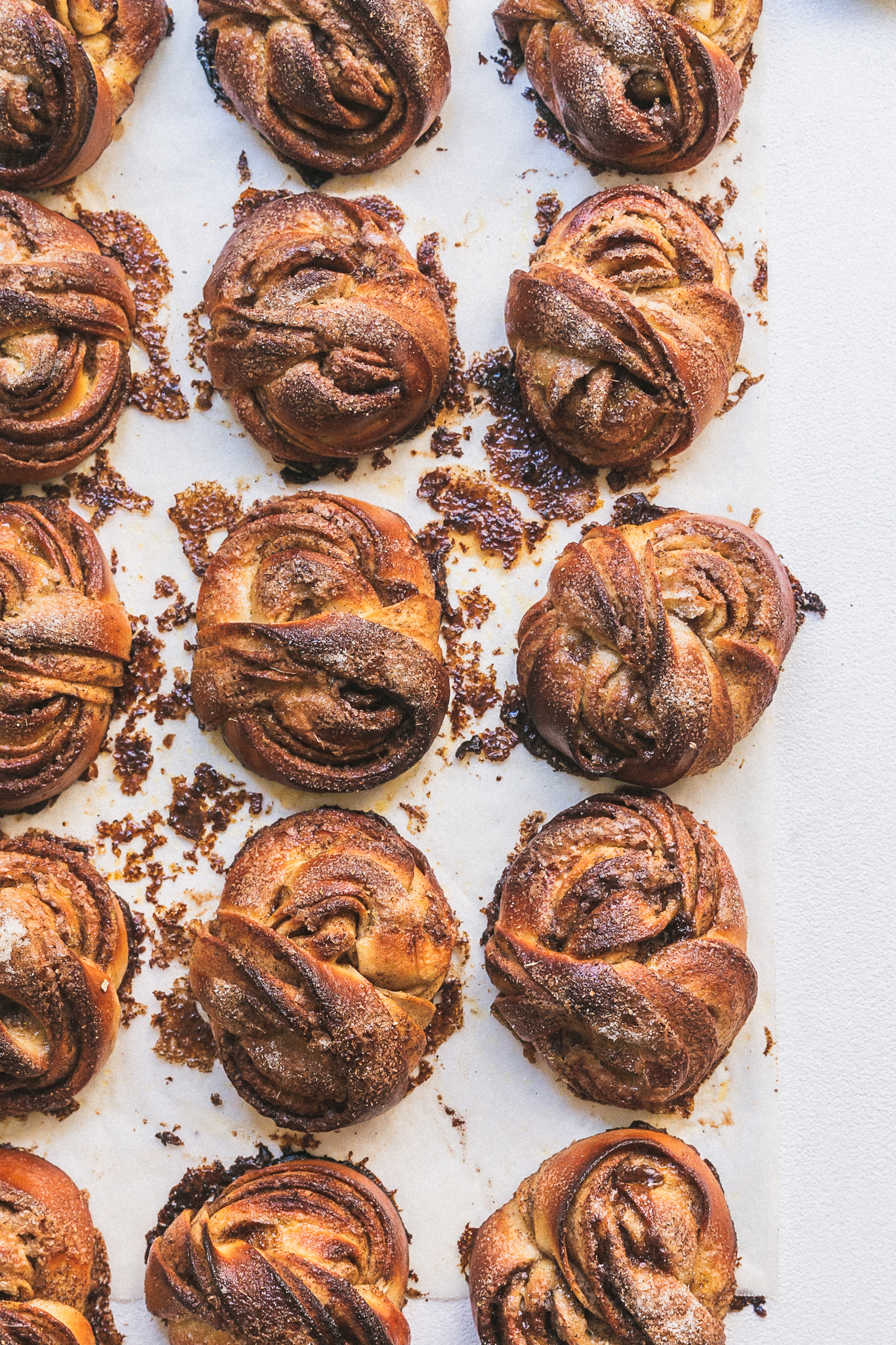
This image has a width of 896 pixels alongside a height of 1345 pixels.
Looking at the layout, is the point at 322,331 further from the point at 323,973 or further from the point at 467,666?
the point at 323,973

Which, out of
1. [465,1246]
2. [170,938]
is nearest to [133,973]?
[170,938]

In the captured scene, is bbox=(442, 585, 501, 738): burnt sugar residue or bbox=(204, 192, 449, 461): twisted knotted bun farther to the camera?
bbox=(442, 585, 501, 738): burnt sugar residue

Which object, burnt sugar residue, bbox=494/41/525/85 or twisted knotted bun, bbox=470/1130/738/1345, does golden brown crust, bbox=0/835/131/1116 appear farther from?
burnt sugar residue, bbox=494/41/525/85

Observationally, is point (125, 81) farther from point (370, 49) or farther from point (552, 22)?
point (552, 22)

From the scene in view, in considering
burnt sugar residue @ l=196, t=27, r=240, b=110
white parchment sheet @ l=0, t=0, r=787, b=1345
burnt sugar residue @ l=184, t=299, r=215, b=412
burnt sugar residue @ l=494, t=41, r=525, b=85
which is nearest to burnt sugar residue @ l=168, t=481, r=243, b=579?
white parchment sheet @ l=0, t=0, r=787, b=1345

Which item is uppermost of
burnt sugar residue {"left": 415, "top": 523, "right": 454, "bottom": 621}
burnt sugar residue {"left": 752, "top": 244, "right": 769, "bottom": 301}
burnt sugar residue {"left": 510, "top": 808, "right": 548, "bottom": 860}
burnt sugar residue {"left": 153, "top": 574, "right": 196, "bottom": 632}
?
burnt sugar residue {"left": 752, "top": 244, "right": 769, "bottom": 301}

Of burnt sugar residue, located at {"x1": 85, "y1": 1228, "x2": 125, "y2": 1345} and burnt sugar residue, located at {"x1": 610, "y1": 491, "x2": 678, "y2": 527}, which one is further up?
burnt sugar residue, located at {"x1": 610, "y1": 491, "x2": 678, "y2": 527}

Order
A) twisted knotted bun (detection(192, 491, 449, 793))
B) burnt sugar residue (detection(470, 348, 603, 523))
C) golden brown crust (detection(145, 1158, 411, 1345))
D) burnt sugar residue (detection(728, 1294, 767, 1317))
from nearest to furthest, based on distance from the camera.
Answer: golden brown crust (detection(145, 1158, 411, 1345)), twisted knotted bun (detection(192, 491, 449, 793)), burnt sugar residue (detection(728, 1294, 767, 1317)), burnt sugar residue (detection(470, 348, 603, 523))

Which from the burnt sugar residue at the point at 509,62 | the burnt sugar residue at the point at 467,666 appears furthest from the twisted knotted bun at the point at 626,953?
the burnt sugar residue at the point at 509,62

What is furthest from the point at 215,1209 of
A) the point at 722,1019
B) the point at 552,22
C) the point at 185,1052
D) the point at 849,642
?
the point at 552,22
